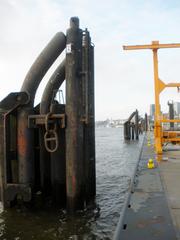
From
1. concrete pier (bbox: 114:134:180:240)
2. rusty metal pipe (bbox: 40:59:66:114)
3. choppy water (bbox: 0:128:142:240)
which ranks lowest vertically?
choppy water (bbox: 0:128:142:240)

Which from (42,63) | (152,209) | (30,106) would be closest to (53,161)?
(30,106)

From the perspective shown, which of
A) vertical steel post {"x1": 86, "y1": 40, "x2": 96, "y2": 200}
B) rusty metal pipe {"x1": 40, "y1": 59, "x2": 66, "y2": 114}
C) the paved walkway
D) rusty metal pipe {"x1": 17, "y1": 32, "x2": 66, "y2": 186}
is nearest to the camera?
the paved walkway

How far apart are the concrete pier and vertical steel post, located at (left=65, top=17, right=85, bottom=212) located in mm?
1077

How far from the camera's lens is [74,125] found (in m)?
5.35

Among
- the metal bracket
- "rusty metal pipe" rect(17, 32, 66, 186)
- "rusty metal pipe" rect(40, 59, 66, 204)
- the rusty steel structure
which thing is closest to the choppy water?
the rusty steel structure

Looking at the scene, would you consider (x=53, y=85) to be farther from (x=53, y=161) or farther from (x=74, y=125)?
(x=53, y=161)

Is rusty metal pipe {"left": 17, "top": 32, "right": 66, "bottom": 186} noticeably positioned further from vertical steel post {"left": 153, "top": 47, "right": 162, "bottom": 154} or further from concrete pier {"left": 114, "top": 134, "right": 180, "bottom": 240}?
vertical steel post {"left": 153, "top": 47, "right": 162, "bottom": 154}

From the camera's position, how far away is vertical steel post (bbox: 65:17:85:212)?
534 centimetres

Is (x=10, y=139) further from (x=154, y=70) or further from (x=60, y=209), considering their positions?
(x=154, y=70)

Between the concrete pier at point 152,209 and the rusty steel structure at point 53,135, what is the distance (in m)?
1.22

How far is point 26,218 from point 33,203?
13.5 inches

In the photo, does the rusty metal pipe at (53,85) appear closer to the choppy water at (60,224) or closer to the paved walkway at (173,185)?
the choppy water at (60,224)

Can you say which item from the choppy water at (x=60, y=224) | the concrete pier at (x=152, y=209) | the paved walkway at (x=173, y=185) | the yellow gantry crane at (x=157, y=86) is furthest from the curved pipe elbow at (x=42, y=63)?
the yellow gantry crane at (x=157, y=86)

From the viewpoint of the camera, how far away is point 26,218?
18.3 feet
